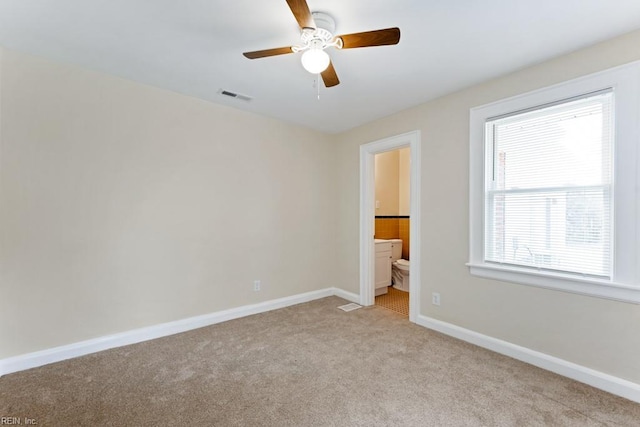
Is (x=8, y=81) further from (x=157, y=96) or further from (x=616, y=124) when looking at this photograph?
(x=616, y=124)

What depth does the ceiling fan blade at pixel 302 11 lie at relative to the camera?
137 cm

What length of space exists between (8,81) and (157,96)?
102 cm

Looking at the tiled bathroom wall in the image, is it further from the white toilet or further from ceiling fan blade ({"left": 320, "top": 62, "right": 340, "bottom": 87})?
ceiling fan blade ({"left": 320, "top": 62, "right": 340, "bottom": 87})

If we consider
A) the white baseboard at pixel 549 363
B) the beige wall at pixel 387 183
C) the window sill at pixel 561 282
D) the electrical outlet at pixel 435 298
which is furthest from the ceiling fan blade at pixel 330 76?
the beige wall at pixel 387 183

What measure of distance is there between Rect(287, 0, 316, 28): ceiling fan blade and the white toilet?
3767mm

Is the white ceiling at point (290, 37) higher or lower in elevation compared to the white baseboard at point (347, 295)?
higher

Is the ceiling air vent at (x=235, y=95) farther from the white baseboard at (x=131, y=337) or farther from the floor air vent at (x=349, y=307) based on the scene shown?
the floor air vent at (x=349, y=307)

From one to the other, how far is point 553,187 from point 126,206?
3.72 metres

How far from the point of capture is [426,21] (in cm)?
180

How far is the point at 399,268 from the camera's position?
4.58 metres

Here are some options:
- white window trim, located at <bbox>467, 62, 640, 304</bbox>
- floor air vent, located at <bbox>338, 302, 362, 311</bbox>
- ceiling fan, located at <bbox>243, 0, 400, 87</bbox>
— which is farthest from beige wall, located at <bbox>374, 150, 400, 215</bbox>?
ceiling fan, located at <bbox>243, 0, 400, 87</bbox>

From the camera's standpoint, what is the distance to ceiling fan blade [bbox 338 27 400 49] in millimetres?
1559

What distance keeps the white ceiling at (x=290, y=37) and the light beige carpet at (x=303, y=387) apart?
246 cm

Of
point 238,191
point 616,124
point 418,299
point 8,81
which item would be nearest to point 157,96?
point 8,81
